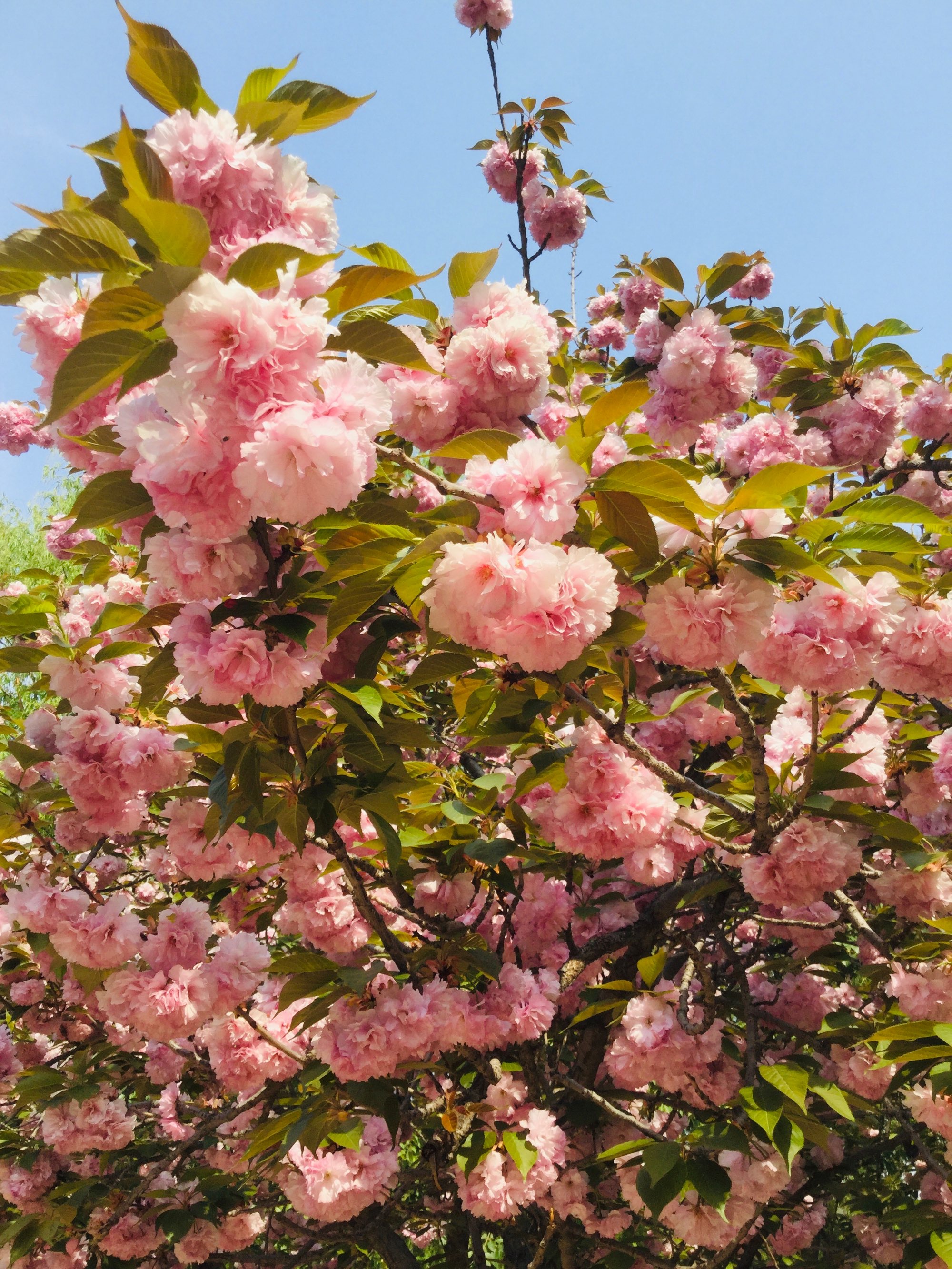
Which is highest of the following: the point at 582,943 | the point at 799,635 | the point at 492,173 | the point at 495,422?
the point at 492,173

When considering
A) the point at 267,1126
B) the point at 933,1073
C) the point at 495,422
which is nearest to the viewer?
the point at 495,422

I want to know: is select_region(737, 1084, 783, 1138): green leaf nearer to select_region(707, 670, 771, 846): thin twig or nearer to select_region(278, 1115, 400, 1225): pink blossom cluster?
select_region(707, 670, 771, 846): thin twig

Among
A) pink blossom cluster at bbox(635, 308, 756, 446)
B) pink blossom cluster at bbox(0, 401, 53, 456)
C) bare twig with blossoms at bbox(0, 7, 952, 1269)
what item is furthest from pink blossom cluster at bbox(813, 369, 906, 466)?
pink blossom cluster at bbox(0, 401, 53, 456)

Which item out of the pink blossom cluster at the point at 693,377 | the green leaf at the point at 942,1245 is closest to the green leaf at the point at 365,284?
the pink blossom cluster at the point at 693,377

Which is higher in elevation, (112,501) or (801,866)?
(112,501)

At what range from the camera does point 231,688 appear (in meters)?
1.40

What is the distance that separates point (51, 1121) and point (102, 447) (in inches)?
102

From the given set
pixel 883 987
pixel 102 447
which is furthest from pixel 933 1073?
pixel 102 447

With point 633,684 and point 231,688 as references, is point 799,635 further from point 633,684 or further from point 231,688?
point 231,688

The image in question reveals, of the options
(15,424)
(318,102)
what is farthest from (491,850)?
(15,424)

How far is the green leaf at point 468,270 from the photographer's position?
1.66 meters

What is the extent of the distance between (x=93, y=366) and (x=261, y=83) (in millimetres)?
603

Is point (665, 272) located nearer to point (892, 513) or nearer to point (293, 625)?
point (892, 513)

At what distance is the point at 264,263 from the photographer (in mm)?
1179
